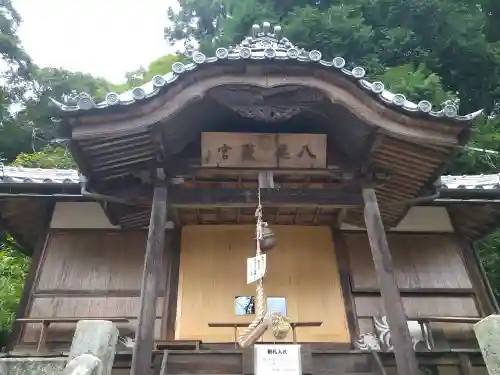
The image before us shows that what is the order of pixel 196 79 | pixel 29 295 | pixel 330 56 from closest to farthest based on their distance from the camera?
1. pixel 196 79
2. pixel 29 295
3. pixel 330 56

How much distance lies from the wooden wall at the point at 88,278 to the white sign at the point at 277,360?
9.15ft

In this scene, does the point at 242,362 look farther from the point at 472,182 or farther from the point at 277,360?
the point at 472,182

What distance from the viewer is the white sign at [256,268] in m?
5.97

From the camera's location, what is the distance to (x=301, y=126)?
309 inches

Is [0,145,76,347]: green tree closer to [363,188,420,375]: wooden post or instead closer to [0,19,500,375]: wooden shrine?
[0,19,500,375]: wooden shrine

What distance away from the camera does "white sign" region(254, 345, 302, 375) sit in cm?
543

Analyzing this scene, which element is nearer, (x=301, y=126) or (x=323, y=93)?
(x=323, y=93)

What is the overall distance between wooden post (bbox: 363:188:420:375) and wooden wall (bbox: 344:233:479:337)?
1940mm

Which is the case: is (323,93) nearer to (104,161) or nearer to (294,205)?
(294,205)

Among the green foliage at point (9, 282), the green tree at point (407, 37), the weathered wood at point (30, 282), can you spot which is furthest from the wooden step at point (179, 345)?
the green tree at point (407, 37)

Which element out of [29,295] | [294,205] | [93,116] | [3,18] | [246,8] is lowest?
[29,295]

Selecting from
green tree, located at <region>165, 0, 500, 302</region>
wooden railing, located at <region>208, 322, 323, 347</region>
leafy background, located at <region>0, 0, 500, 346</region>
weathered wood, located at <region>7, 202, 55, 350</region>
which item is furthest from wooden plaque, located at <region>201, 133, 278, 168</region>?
green tree, located at <region>165, 0, 500, 302</region>

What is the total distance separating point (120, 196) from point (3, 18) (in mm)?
20139

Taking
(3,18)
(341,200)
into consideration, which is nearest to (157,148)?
(341,200)
